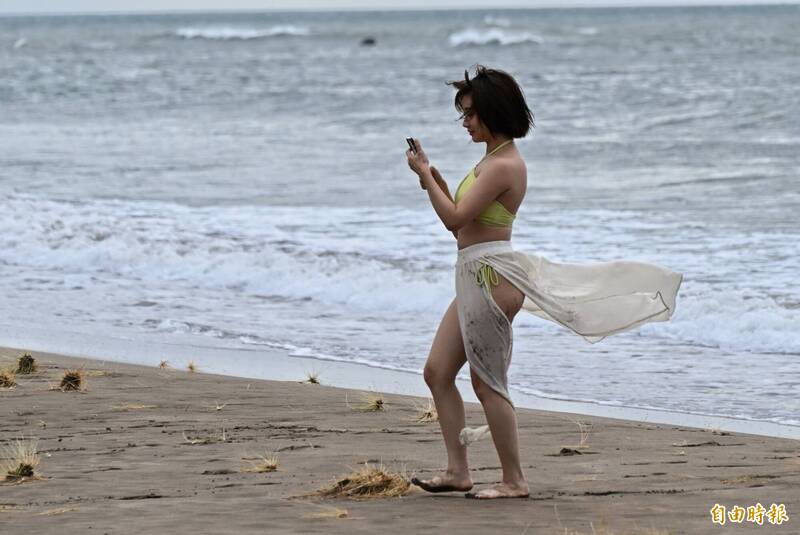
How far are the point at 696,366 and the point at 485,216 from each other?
456cm

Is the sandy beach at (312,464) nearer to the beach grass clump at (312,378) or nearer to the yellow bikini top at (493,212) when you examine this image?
the beach grass clump at (312,378)

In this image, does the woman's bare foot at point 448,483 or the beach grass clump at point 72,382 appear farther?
the beach grass clump at point 72,382

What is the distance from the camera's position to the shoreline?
7.47 metres

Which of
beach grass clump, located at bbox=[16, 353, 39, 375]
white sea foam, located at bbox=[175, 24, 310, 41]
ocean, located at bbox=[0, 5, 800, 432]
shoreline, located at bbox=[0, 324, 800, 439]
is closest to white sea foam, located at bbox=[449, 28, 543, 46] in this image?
white sea foam, located at bbox=[175, 24, 310, 41]

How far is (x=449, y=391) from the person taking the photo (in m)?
5.07

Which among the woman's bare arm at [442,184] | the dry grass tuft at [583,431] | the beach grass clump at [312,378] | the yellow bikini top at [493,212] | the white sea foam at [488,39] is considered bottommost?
the dry grass tuft at [583,431]

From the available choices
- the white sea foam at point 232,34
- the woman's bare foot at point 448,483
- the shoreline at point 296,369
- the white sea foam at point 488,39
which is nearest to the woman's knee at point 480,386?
the woman's bare foot at point 448,483

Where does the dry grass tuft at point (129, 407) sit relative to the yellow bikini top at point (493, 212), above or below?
below

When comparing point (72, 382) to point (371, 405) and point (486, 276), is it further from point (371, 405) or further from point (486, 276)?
point (486, 276)

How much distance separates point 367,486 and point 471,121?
1449 mm

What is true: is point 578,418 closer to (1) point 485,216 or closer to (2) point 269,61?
(1) point 485,216

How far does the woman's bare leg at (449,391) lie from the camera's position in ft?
16.5

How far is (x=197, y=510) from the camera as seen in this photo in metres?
4.76

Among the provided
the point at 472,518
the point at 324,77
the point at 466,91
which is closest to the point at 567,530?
the point at 472,518
